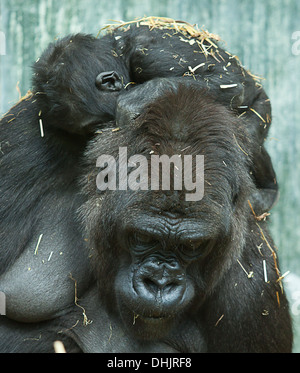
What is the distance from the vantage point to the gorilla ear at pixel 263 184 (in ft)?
14.2

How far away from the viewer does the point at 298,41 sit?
628 cm

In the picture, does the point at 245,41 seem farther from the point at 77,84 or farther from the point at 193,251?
the point at 193,251

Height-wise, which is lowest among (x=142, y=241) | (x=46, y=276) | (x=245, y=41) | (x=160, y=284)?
(x=46, y=276)

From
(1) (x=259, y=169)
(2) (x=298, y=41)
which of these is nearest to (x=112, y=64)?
(1) (x=259, y=169)

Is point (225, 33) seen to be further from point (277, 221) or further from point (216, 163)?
point (216, 163)

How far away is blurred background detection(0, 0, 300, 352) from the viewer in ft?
20.2

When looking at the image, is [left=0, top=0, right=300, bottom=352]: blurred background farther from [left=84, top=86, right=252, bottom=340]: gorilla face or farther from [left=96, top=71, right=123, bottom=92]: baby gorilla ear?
[left=84, top=86, right=252, bottom=340]: gorilla face

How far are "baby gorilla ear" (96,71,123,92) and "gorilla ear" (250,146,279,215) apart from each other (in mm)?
1117

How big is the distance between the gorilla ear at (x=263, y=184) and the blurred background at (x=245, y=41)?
1731mm

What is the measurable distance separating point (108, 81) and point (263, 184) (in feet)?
4.81

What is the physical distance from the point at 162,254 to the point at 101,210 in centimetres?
47

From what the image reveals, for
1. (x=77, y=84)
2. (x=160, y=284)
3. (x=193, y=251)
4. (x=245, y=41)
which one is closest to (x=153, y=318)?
(x=160, y=284)

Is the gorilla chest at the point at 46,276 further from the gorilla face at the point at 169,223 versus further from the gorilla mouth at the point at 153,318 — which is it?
the gorilla mouth at the point at 153,318

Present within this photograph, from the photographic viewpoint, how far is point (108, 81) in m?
3.87
